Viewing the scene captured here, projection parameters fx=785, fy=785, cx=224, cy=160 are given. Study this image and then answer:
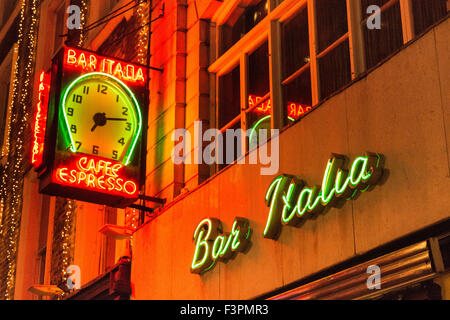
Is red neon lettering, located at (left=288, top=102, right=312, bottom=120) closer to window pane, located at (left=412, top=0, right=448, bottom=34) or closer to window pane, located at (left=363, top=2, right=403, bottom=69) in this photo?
window pane, located at (left=363, top=2, right=403, bottom=69)

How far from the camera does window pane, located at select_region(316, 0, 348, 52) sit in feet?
28.7

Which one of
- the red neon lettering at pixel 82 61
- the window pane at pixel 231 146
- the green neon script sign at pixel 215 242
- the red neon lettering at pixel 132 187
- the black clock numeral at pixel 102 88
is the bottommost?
the green neon script sign at pixel 215 242

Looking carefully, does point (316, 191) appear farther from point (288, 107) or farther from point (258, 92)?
point (258, 92)

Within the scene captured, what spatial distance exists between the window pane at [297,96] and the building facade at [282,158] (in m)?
0.02

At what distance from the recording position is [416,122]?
21.9ft

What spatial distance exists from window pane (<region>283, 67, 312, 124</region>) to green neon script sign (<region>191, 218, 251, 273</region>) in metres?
1.46

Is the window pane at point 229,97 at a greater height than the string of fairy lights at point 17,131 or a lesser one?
lesser

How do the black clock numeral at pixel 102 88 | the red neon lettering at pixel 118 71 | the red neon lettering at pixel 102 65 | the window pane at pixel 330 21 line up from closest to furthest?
the window pane at pixel 330 21
the red neon lettering at pixel 102 65
the black clock numeral at pixel 102 88
the red neon lettering at pixel 118 71

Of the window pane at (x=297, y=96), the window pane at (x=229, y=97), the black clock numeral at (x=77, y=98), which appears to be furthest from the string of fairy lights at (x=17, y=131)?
the window pane at (x=297, y=96)

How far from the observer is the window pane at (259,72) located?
33.3 feet

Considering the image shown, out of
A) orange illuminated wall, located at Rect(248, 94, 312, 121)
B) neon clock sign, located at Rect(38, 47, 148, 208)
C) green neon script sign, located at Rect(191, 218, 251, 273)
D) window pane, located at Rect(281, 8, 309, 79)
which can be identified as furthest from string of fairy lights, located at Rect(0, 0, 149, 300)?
green neon script sign, located at Rect(191, 218, 251, 273)

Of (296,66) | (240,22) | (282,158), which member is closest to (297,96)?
(296,66)

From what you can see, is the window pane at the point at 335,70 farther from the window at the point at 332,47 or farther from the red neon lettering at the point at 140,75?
the red neon lettering at the point at 140,75
